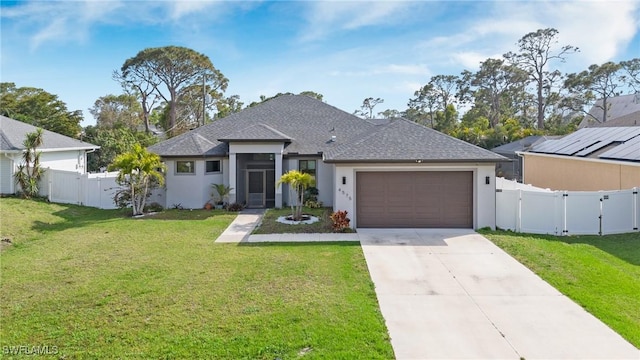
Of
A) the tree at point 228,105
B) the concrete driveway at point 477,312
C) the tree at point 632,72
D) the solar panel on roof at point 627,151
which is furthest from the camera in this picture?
the tree at point 228,105

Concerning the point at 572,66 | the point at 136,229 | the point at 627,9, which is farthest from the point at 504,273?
the point at 572,66

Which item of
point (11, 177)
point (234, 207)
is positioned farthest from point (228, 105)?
point (234, 207)

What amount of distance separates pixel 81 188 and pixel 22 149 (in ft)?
11.2

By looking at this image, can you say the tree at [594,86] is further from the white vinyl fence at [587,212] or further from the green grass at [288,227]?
the green grass at [288,227]

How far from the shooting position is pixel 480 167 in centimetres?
1304

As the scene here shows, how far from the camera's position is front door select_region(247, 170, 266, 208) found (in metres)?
18.8

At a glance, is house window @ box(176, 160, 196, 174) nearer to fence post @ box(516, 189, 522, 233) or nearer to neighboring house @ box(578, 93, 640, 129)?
fence post @ box(516, 189, 522, 233)

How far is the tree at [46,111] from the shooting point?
38031 mm

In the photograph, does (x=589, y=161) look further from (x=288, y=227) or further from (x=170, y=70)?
(x=170, y=70)

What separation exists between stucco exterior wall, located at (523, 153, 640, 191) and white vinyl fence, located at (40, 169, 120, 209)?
20.9 metres

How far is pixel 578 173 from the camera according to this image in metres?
18.1

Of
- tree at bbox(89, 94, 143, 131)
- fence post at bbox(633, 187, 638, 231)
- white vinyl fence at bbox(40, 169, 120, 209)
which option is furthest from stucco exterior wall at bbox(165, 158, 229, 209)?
tree at bbox(89, 94, 143, 131)

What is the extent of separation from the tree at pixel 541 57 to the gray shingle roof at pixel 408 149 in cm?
3912

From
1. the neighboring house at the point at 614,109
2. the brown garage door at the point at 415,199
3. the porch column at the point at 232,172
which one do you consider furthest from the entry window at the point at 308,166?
the neighboring house at the point at 614,109
